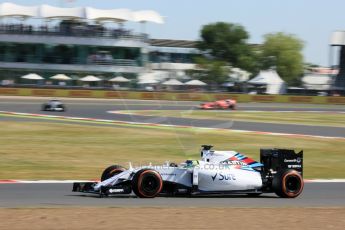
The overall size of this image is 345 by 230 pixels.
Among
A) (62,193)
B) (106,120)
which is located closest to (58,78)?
(106,120)

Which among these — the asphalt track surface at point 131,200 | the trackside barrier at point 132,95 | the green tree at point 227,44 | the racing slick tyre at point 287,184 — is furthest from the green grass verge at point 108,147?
the green tree at point 227,44

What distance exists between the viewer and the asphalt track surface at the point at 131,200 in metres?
11.2

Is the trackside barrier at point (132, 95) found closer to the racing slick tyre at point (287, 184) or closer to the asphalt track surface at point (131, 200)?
the asphalt track surface at point (131, 200)

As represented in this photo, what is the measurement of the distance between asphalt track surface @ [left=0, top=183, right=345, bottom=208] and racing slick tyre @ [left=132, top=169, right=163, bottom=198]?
0.14m

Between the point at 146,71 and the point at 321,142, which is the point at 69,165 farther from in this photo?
the point at 146,71

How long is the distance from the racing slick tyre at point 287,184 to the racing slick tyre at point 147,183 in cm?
209

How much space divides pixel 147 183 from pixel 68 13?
66497mm

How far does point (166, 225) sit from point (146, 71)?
229 feet

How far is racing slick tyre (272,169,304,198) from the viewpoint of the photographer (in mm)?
12336

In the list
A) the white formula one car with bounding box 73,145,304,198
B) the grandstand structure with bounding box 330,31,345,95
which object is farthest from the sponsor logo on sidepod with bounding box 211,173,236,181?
the grandstand structure with bounding box 330,31,345,95

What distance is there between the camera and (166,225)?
9320mm

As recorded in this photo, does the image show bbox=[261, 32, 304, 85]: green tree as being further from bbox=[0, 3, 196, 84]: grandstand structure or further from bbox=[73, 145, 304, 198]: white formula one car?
bbox=[73, 145, 304, 198]: white formula one car

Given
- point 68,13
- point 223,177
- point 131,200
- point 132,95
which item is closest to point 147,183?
point 131,200

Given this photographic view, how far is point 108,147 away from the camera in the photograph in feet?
75.4
